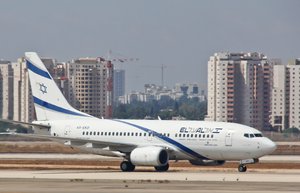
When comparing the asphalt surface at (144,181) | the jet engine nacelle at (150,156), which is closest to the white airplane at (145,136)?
the jet engine nacelle at (150,156)

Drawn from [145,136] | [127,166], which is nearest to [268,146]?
[145,136]

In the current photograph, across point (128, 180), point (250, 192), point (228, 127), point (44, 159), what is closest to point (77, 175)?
point (128, 180)

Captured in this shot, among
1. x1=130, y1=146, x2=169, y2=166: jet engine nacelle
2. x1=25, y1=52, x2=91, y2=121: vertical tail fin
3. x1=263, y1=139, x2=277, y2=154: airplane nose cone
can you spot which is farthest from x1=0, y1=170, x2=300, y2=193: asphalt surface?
x1=25, y1=52, x2=91, y2=121: vertical tail fin

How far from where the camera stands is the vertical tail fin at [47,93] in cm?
10331

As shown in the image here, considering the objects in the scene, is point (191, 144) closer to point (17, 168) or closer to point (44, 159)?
point (17, 168)

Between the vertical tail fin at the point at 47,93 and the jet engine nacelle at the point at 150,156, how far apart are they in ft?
25.3

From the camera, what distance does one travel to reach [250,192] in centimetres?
7169

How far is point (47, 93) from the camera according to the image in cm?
10369

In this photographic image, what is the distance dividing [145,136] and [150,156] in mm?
2631

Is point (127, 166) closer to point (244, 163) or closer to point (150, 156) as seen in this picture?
point (150, 156)

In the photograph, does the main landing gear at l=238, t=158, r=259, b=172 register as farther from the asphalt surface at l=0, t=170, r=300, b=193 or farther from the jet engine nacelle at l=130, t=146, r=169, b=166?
the jet engine nacelle at l=130, t=146, r=169, b=166

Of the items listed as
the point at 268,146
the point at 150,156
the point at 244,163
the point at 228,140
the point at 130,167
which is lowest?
the point at 130,167

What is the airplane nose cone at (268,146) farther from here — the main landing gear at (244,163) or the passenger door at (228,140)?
the passenger door at (228,140)

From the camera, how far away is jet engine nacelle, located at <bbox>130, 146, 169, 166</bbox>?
9656cm
